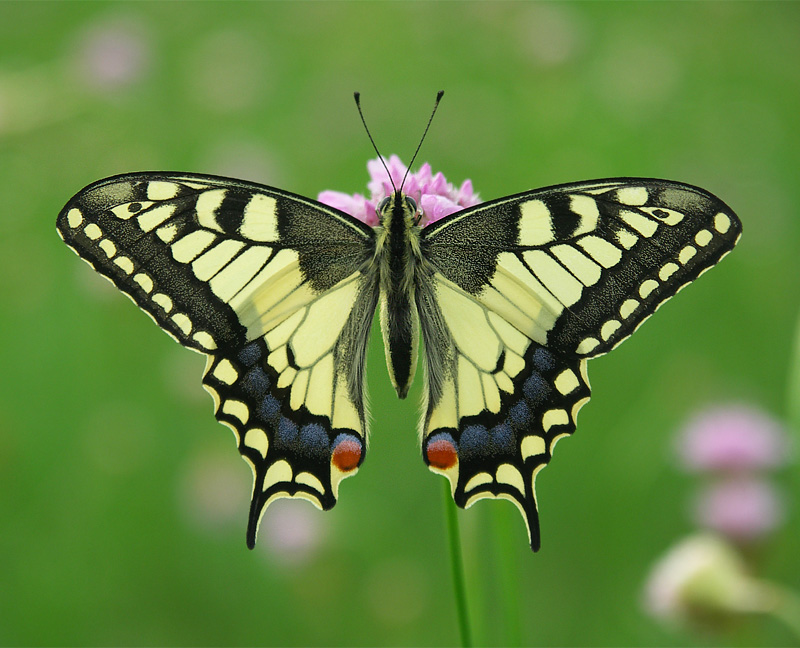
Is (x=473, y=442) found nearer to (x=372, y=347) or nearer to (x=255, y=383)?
(x=255, y=383)

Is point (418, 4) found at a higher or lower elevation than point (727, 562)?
higher

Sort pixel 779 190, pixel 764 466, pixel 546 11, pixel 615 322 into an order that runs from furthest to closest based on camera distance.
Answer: pixel 546 11
pixel 779 190
pixel 764 466
pixel 615 322

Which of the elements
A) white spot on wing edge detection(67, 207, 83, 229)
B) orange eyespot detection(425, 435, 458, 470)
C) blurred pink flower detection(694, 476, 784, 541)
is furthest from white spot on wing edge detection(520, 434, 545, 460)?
blurred pink flower detection(694, 476, 784, 541)

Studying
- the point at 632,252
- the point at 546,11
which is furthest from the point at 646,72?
the point at 632,252

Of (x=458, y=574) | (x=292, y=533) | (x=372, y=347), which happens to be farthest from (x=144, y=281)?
(x=372, y=347)

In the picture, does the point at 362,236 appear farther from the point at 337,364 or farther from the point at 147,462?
the point at 147,462

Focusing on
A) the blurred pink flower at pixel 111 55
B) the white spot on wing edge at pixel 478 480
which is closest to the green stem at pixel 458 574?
the white spot on wing edge at pixel 478 480

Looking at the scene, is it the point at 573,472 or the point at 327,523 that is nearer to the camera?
the point at 327,523
